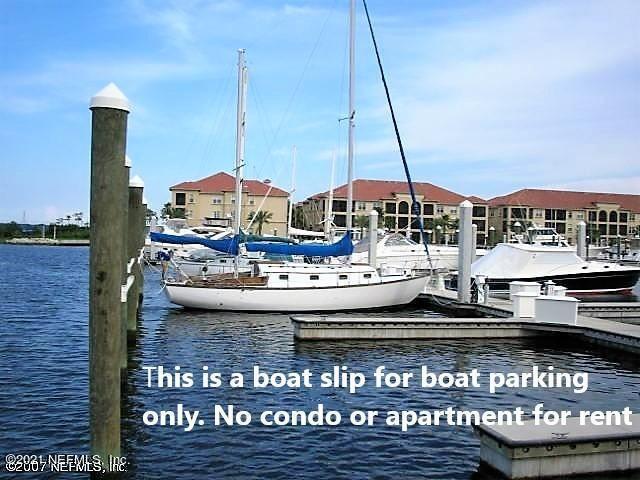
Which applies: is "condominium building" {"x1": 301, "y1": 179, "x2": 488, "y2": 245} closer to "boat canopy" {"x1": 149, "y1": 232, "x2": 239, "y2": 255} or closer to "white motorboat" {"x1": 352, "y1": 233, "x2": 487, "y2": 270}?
"white motorboat" {"x1": 352, "y1": 233, "x2": 487, "y2": 270}

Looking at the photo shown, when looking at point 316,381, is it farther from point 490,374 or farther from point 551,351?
point 551,351

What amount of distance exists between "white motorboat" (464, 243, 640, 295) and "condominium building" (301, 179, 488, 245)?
6176cm

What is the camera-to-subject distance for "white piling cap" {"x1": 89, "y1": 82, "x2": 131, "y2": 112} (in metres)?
7.23

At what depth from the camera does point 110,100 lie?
7.25 m

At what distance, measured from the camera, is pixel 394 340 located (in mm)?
19484

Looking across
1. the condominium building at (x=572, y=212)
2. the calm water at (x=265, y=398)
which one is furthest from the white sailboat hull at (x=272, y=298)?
the condominium building at (x=572, y=212)

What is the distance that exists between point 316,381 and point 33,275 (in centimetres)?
4097

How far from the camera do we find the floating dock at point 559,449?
820 cm

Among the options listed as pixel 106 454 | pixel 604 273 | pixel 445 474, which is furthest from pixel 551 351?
pixel 604 273

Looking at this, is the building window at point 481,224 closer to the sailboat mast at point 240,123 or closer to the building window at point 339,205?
the building window at point 339,205

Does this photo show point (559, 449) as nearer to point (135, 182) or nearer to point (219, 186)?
point (135, 182)

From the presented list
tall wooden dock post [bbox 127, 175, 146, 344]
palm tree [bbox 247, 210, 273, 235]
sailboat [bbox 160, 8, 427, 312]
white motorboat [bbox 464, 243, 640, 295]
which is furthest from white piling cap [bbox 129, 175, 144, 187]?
palm tree [bbox 247, 210, 273, 235]

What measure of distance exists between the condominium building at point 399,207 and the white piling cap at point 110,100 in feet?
299

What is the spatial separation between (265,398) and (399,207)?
9342 centimetres
